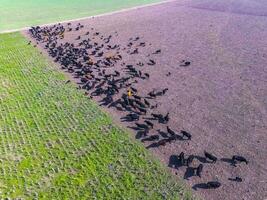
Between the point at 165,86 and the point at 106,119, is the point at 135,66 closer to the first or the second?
the point at 165,86

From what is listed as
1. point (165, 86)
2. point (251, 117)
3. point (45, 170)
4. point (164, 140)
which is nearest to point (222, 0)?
point (165, 86)

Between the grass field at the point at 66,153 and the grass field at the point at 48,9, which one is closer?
the grass field at the point at 66,153

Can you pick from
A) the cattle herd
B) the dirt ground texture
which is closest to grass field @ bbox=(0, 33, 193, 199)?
the cattle herd

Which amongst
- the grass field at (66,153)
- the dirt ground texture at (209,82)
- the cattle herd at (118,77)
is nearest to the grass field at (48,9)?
the cattle herd at (118,77)

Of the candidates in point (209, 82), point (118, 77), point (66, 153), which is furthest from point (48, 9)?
point (66, 153)

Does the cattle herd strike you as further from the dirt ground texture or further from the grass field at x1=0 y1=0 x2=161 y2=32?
the grass field at x1=0 y1=0 x2=161 y2=32

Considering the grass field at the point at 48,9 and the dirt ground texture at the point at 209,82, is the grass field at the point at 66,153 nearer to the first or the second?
the dirt ground texture at the point at 209,82
